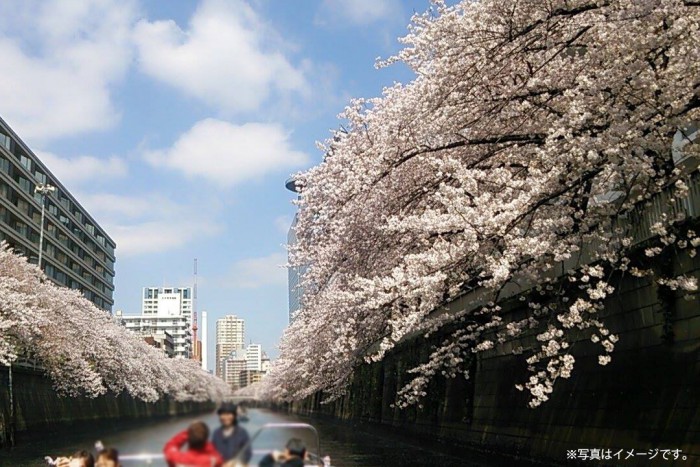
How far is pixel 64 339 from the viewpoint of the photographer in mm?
52969

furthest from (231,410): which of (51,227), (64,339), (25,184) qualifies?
(51,227)

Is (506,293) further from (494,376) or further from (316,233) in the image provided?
(316,233)

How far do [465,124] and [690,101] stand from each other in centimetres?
660

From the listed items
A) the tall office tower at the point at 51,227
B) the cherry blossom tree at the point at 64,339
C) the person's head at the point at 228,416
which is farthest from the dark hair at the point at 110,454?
the tall office tower at the point at 51,227

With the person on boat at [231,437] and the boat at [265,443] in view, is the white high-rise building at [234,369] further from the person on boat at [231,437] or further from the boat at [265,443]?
the person on boat at [231,437]

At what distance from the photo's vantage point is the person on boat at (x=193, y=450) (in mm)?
3201

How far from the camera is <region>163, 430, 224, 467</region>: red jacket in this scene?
126 inches

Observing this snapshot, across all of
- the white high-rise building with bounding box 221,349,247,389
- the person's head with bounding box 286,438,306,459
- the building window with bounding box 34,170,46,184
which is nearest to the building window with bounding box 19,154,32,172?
the building window with bounding box 34,170,46,184

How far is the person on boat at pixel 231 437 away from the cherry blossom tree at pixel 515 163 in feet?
20.5

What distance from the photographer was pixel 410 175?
67.7ft

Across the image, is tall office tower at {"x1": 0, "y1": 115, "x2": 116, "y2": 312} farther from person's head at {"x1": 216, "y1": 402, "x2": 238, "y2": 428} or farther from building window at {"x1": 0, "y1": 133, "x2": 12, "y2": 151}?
person's head at {"x1": 216, "y1": 402, "x2": 238, "y2": 428}

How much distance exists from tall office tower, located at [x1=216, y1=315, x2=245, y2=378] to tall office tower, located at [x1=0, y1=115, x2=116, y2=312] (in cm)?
5246

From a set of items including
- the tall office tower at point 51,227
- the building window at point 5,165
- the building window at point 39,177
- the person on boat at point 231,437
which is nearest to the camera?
the person on boat at point 231,437

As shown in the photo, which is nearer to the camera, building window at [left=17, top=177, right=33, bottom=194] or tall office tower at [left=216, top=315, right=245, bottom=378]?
tall office tower at [left=216, top=315, right=245, bottom=378]
